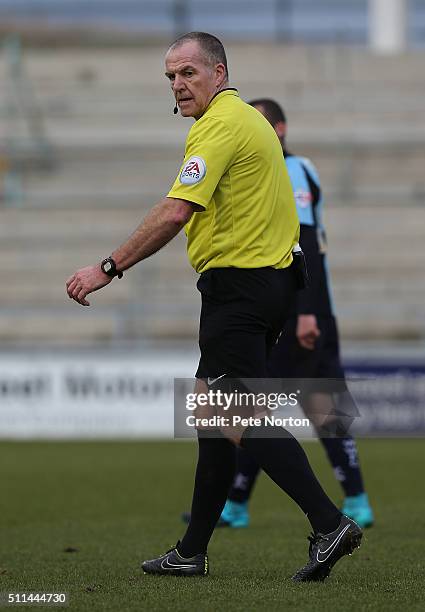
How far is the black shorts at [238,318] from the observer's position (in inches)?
170

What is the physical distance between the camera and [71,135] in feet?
66.2

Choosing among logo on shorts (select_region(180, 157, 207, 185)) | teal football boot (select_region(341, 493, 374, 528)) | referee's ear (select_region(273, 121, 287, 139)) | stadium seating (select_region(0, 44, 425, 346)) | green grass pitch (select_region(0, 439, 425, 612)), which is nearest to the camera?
green grass pitch (select_region(0, 439, 425, 612))

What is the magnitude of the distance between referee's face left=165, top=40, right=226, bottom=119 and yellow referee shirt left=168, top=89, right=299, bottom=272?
4cm

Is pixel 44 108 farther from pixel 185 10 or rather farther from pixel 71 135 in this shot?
pixel 185 10

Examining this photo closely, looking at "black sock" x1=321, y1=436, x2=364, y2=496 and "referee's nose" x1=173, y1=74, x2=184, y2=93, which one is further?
"black sock" x1=321, y1=436, x2=364, y2=496

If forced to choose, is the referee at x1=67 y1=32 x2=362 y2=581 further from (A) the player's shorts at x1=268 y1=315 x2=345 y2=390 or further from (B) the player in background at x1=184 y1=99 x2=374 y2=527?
(A) the player's shorts at x1=268 y1=315 x2=345 y2=390

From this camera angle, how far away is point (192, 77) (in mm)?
4359

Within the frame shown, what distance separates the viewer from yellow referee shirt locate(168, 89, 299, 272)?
4.25 metres

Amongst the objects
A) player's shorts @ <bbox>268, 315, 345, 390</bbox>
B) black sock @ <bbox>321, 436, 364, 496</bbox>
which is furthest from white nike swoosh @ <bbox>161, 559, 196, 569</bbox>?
black sock @ <bbox>321, 436, 364, 496</bbox>

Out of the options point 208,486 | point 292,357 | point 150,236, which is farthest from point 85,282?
point 292,357

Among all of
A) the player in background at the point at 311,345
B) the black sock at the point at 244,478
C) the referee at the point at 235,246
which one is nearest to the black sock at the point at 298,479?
the referee at the point at 235,246

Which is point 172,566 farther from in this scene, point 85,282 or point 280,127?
point 280,127

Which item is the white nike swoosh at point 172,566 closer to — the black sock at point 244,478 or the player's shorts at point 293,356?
the player's shorts at point 293,356

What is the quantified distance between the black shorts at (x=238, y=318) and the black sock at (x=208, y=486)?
0.31 meters
